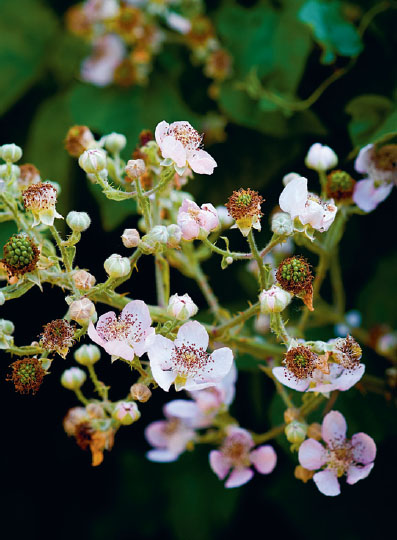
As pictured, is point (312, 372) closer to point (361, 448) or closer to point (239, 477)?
point (361, 448)

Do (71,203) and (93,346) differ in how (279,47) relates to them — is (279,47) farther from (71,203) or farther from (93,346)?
(93,346)

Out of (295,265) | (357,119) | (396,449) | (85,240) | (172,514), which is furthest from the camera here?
(172,514)

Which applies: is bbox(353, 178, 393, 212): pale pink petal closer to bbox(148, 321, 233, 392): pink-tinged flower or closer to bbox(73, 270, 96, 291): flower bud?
bbox(148, 321, 233, 392): pink-tinged flower

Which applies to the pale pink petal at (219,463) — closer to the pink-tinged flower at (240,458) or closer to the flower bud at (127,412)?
the pink-tinged flower at (240,458)

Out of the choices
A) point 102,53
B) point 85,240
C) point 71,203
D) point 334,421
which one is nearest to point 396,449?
point 334,421

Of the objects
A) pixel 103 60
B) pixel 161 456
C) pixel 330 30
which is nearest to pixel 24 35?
pixel 103 60
